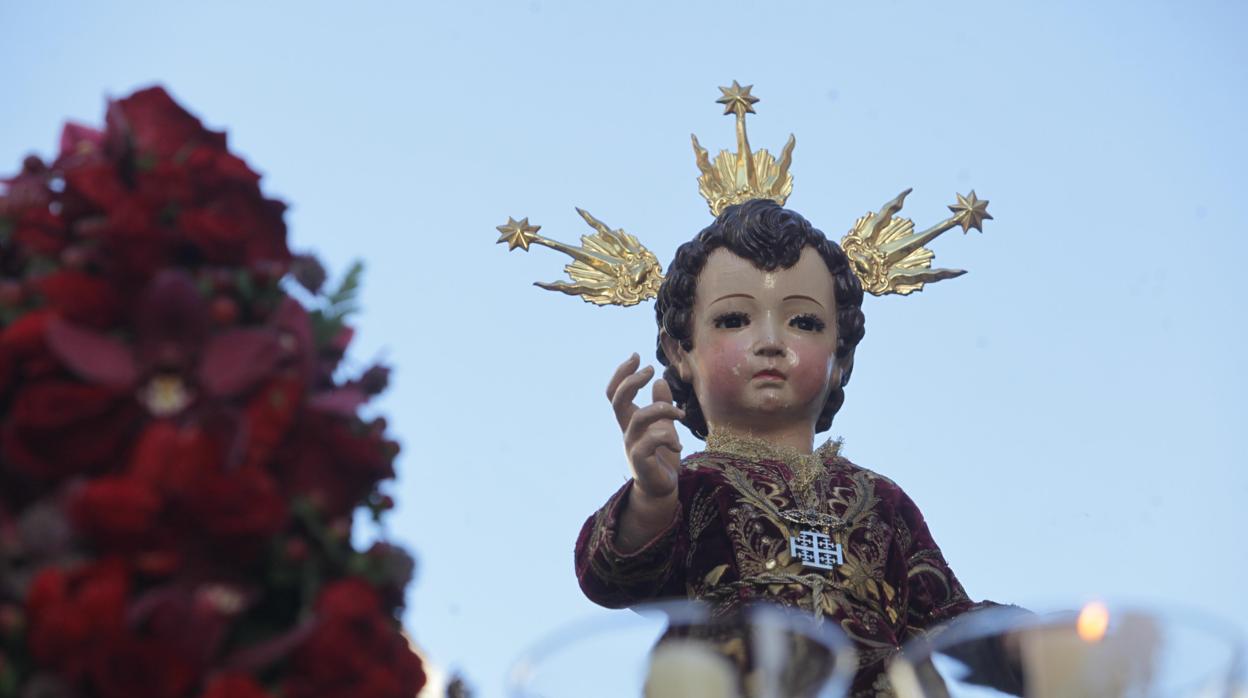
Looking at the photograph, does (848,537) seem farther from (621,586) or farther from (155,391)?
(155,391)

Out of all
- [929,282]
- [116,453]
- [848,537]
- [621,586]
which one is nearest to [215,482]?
[116,453]

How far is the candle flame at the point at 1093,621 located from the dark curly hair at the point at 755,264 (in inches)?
115

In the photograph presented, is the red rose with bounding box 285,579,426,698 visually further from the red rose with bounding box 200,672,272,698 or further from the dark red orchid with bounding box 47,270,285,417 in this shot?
the dark red orchid with bounding box 47,270,285,417

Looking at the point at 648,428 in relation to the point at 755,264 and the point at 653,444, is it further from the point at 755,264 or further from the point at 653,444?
the point at 755,264

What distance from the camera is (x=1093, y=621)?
2307 mm

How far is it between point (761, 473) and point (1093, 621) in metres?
2.64

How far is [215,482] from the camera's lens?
2158mm

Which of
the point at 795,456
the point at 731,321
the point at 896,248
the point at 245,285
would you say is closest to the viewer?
the point at 245,285

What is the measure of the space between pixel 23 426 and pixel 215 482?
251 millimetres

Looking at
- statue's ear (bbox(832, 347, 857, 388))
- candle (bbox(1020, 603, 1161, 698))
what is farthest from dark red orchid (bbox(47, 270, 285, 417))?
statue's ear (bbox(832, 347, 857, 388))

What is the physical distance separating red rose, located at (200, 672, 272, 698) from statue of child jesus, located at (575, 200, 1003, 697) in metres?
2.20

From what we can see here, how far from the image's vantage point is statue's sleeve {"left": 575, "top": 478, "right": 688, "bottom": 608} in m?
4.54

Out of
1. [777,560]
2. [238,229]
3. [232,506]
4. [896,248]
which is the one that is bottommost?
[232,506]

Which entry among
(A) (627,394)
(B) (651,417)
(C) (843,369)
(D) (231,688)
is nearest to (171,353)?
(D) (231,688)
